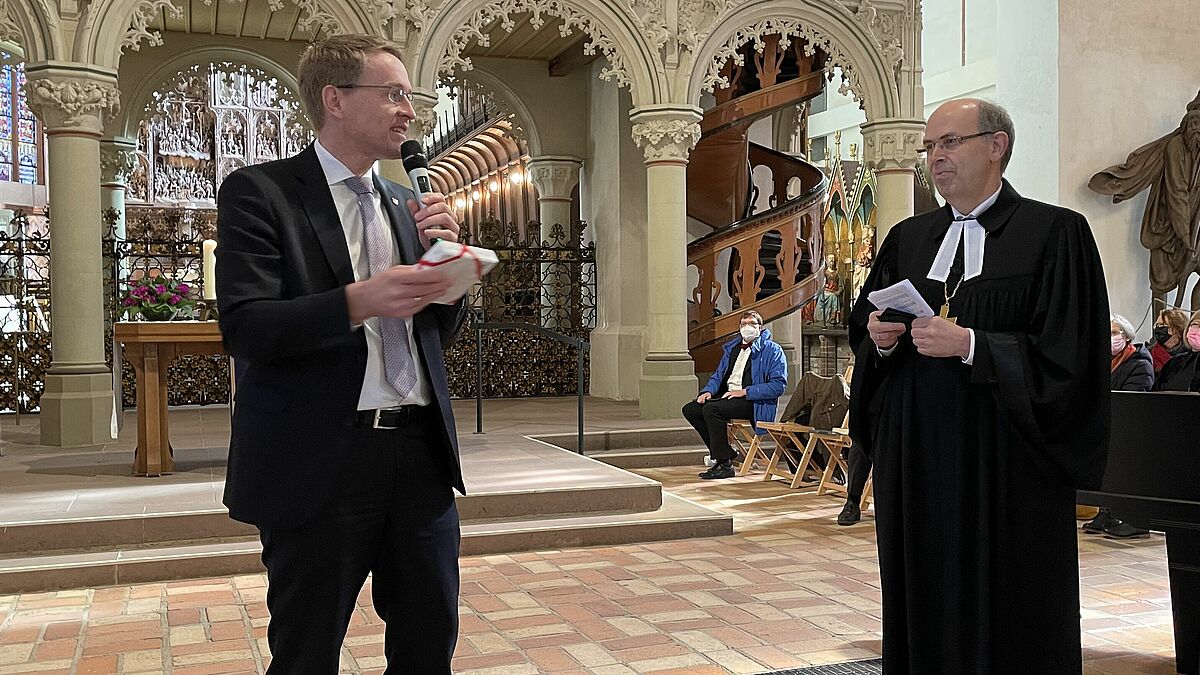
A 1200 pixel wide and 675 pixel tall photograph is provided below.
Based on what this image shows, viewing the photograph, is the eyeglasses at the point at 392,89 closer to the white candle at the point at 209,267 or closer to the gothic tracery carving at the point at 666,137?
the white candle at the point at 209,267

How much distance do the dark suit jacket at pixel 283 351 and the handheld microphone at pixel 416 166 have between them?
166 millimetres

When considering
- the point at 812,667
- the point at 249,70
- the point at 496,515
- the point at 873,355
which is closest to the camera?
the point at 873,355

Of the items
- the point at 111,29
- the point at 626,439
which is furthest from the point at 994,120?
the point at 111,29

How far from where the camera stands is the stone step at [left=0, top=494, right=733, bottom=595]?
529 cm

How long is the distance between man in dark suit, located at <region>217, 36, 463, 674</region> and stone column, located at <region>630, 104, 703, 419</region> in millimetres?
8279

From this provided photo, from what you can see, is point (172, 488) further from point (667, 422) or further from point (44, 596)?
point (667, 422)

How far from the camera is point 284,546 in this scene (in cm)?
211

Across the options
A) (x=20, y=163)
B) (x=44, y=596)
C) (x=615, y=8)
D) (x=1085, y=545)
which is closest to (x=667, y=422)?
(x=615, y=8)

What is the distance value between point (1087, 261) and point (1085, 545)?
4258 mm

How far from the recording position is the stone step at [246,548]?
5.29 m

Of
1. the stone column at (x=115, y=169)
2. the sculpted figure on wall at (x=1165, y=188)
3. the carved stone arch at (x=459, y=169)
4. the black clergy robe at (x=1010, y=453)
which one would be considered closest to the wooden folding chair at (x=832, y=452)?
the black clergy robe at (x=1010, y=453)

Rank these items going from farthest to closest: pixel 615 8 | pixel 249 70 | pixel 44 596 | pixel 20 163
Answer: pixel 20 163 < pixel 249 70 < pixel 615 8 < pixel 44 596

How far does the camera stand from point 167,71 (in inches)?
497

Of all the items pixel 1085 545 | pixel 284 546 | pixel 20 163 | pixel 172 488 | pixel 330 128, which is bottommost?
pixel 1085 545
